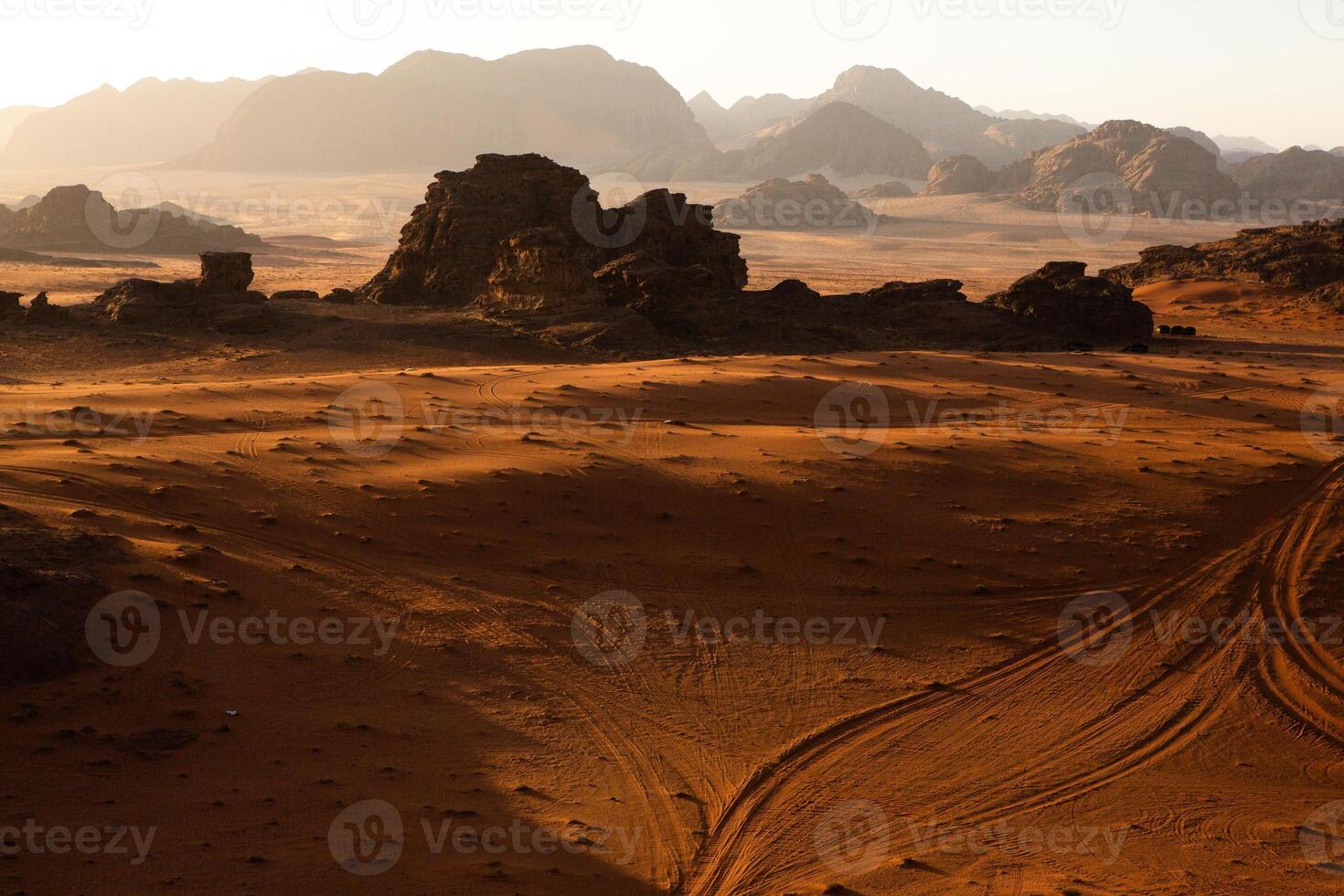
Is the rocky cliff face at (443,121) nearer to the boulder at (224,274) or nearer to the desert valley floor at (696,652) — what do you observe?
the boulder at (224,274)

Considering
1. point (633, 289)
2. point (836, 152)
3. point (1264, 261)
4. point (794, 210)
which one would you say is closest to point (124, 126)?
point (836, 152)

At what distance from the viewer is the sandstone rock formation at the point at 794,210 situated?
89812 mm

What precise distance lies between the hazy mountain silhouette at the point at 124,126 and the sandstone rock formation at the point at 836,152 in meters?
88.7

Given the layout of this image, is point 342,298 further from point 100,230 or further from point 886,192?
point 886,192

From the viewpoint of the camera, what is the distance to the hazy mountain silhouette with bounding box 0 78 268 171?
16150cm

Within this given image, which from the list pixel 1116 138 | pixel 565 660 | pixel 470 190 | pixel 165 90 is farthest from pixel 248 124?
pixel 565 660

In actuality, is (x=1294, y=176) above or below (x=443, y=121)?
below

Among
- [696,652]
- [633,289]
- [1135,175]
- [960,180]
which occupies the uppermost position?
[960,180]

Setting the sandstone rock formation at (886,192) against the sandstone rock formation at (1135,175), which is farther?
the sandstone rock formation at (886,192)

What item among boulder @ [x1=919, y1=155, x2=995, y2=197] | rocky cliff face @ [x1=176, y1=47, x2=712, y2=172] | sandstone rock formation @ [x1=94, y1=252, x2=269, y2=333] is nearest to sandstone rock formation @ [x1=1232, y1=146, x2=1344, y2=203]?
boulder @ [x1=919, y1=155, x2=995, y2=197]

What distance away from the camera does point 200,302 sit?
28.5m

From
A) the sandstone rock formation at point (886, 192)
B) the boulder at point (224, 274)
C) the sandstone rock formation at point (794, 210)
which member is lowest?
the boulder at point (224, 274)

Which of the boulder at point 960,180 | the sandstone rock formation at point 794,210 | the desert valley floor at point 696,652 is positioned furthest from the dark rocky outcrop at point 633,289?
the boulder at point 960,180

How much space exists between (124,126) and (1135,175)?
14850 centimetres
